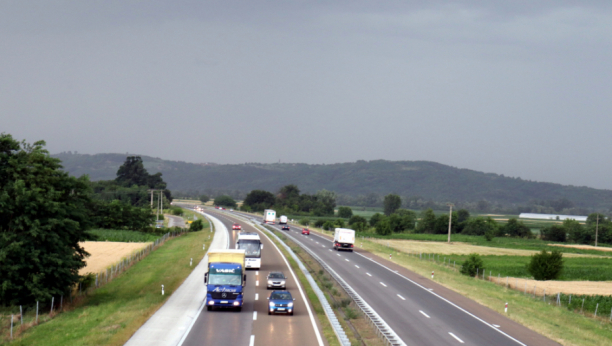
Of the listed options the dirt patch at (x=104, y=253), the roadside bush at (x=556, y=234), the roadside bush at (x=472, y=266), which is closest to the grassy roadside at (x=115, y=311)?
the dirt patch at (x=104, y=253)

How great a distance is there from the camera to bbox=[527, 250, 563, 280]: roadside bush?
58.6 metres

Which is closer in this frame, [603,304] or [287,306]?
[287,306]

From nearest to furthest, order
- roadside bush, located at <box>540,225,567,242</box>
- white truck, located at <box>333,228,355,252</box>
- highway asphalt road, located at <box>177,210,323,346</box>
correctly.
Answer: highway asphalt road, located at <box>177,210,323,346</box> → white truck, located at <box>333,228,355,252</box> → roadside bush, located at <box>540,225,567,242</box>

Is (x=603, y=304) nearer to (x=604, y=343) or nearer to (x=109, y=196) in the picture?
(x=604, y=343)

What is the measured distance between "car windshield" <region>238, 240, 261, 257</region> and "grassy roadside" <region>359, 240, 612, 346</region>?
642 inches

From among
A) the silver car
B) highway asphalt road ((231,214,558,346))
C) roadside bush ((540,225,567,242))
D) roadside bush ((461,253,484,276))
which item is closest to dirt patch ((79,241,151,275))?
the silver car

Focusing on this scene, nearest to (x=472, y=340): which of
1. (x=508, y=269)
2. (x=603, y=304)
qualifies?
(x=603, y=304)

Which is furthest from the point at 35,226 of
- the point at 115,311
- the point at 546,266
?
the point at 546,266

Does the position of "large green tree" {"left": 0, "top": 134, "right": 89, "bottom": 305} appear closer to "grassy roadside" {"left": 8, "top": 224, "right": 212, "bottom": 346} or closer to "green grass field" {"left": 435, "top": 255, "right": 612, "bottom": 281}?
"grassy roadside" {"left": 8, "top": 224, "right": 212, "bottom": 346}

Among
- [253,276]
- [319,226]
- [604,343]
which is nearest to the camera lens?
[604,343]

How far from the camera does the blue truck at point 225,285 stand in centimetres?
2908

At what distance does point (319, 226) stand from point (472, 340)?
113737mm

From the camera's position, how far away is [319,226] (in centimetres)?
13838

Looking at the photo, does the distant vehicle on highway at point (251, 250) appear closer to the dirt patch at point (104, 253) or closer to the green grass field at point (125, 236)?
the dirt patch at point (104, 253)
